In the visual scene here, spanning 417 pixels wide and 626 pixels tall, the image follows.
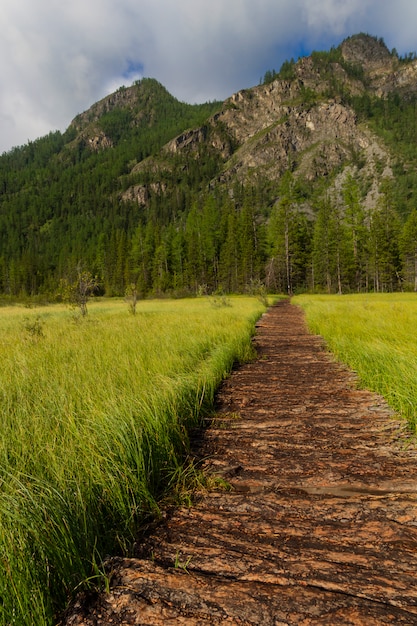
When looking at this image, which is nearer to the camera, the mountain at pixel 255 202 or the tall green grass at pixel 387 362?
the tall green grass at pixel 387 362

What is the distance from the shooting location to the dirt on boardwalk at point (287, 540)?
4.20 ft

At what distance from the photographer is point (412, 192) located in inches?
3792

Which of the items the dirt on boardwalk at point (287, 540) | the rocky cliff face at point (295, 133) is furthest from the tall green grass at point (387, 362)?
the rocky cliff face at point (295, 133)

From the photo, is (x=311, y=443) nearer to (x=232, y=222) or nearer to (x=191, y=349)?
(x=191, y=349)

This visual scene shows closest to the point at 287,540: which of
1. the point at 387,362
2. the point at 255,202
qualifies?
the point at 387,362

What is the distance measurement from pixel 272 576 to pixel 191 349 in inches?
210

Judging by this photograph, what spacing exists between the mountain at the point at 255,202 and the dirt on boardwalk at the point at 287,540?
31.2 metres

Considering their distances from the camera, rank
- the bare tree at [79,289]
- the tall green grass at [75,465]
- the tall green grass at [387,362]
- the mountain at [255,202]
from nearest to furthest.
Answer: the tall green grass at [75,465] < the tall green grass at [387,362] < the bare tree at [79,289] < the mountain at [255,202]

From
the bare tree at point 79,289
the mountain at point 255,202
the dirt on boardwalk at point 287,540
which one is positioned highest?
the mountain at point 255,202

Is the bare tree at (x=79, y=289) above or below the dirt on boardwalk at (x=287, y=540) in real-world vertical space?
above

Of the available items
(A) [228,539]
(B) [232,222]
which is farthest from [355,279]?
(A) [228,539]

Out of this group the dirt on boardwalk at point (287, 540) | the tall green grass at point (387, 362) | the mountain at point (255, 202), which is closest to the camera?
the dirt on boardwalk at point (287, 540)

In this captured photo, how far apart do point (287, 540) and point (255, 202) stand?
131 m

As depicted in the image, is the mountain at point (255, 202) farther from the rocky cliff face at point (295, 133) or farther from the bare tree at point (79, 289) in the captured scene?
the bare tree at point (79, 289)
